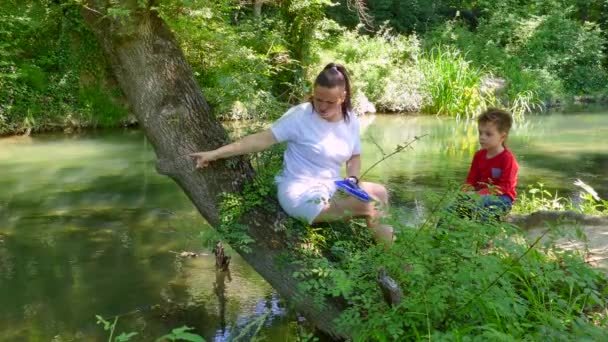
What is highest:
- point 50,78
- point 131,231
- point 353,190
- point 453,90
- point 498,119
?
point 498,119

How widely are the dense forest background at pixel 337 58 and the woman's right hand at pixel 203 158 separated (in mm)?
2379

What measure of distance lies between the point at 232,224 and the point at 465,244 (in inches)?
51.1

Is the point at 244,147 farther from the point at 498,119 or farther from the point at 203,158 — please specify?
the point at 498,119

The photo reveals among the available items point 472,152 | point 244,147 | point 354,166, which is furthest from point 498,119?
point 472,152

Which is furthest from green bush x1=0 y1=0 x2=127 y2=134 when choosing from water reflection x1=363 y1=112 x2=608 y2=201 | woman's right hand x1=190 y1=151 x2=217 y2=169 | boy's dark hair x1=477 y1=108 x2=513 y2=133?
boy's dark hair x1=477 y1=108 x2=513 y2=133

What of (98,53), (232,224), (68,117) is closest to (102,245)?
(232,224)

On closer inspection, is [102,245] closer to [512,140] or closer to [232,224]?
[232,224]

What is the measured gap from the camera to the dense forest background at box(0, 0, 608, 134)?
11.0 m

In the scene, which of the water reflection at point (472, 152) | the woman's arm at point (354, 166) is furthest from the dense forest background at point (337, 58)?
the woman's arm at point (354, 166)

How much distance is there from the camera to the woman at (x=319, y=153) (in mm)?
3377

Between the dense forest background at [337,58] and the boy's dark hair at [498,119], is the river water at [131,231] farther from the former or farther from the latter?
the dense forest background at [337,58]

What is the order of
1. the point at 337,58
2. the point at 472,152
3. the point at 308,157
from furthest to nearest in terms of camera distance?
the point at 337,58, the point at 472,152, the point at 308,157

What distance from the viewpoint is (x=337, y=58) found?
17.1 meters

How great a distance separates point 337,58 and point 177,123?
45.8 feet
